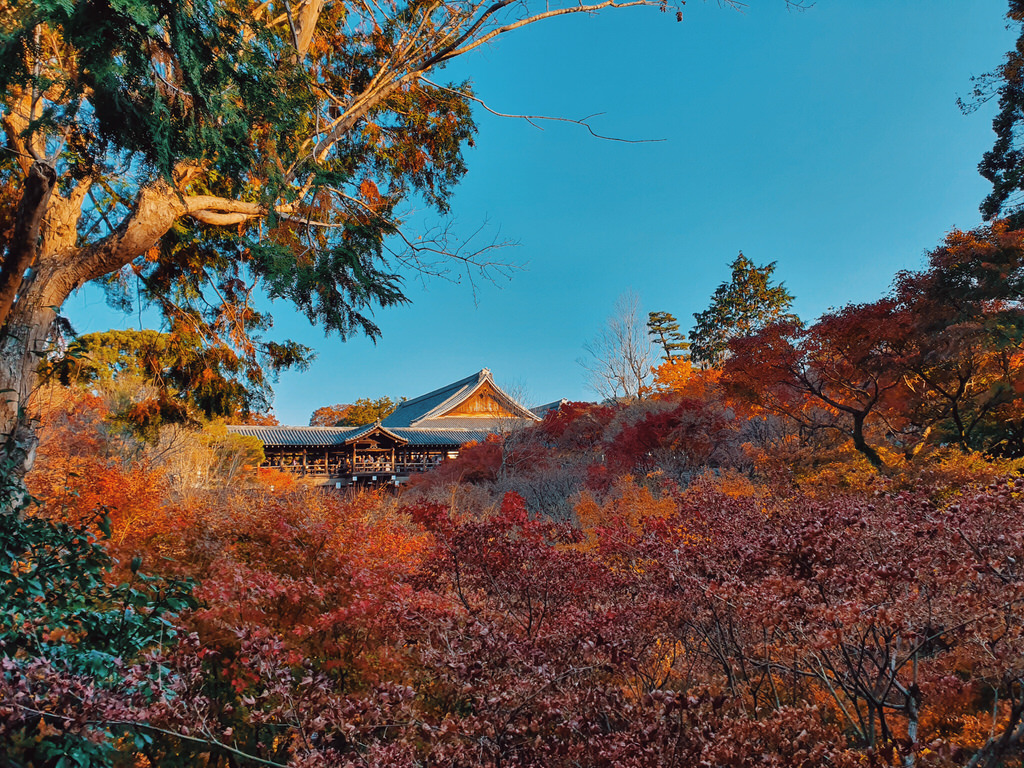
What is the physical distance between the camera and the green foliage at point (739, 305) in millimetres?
26239

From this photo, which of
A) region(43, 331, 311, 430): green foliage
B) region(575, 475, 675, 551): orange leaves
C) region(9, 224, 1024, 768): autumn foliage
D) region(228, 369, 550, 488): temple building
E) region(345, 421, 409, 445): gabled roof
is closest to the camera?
region(9, 224, 1024, 768): autumn foliage

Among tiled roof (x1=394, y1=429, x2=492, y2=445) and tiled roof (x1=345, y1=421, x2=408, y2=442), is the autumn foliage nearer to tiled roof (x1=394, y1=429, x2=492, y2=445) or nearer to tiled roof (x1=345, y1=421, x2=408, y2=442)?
tiled roof (x1=345, y1=421, x2=408, y2=442)

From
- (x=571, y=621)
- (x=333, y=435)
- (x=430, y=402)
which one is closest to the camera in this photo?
(x=571, y=621)

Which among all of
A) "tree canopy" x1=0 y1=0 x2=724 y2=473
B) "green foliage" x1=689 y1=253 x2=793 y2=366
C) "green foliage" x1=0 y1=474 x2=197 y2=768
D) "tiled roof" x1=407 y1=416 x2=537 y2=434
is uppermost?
"green foliage" x1=689 y1=253 x2=793 y2=366

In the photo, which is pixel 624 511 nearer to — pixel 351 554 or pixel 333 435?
pixel 351 554

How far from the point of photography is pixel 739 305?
26.8 metres

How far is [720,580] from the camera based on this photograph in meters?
2.85

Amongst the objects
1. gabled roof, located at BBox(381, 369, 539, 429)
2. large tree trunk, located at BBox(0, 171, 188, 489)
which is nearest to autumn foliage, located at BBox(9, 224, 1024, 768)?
large tree trunk, located at BBox(0, 171, 188, 489)

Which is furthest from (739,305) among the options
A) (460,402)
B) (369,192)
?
(369,192)

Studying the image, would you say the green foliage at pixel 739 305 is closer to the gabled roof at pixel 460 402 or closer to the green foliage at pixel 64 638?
the gabled roof at pixel 460 402

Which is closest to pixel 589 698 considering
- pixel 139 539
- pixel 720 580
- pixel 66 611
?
pixel 720 580

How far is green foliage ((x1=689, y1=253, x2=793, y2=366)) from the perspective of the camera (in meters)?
26.2

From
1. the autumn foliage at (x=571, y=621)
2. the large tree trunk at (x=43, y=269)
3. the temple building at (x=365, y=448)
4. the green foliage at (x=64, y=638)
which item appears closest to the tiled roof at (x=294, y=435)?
the temple building at (x=365, y=448)

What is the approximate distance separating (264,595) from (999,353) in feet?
33.9
